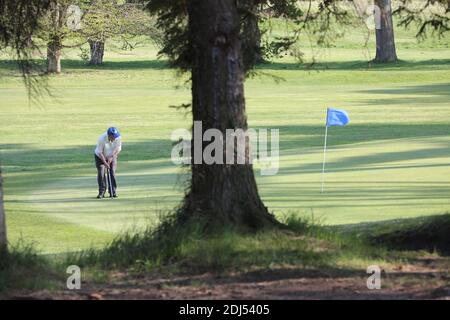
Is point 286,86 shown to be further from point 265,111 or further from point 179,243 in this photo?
point 179,243

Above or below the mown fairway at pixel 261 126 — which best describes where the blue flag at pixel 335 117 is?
above

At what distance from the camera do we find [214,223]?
10.2 meters

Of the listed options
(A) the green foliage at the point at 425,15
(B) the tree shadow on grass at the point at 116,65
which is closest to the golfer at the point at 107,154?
(A) the green foliage at the point at 425,15

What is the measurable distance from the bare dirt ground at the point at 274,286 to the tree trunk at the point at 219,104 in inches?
50.8

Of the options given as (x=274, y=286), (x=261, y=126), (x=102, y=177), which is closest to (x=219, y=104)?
(x=274, y=286)

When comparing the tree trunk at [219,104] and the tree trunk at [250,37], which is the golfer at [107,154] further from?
the tree trunk at [219,104]

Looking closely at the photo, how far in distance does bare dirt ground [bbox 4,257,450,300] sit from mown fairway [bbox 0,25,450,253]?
2.51 m

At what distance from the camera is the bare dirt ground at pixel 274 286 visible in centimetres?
820

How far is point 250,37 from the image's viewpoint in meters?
11.9

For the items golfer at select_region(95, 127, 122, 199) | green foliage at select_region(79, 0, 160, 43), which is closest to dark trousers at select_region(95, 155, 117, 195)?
golfer at select_region(95, 127, 122, 199)

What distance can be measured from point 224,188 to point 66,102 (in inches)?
1616

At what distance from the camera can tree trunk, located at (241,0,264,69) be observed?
11680 mm

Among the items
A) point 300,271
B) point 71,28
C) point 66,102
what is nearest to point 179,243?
point 300,271

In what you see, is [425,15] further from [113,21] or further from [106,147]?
[113,21]
